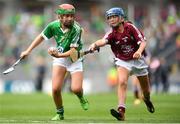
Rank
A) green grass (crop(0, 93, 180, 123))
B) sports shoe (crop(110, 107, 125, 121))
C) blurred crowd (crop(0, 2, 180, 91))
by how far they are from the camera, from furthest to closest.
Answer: blurred crowd (crop(0, 2, 180, 91)) → green grass (crop(0, 93, 180, 123)) → sports shoe (crop(110, 107, 125, 121))

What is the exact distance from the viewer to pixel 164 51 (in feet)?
129

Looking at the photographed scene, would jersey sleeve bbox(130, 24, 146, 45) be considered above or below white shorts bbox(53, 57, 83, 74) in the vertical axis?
above

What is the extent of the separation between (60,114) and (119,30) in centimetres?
219

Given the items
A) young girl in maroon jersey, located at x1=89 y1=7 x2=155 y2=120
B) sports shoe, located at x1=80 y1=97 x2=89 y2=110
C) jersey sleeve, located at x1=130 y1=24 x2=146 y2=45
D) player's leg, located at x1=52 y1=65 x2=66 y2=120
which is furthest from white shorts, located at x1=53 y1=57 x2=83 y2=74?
jersey sleeve, located at x1=130 y1=24 x2=146 y2=45

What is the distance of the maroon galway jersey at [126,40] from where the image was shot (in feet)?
56.5

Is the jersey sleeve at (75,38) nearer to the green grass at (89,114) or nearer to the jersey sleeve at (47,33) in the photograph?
the jersey sleeve at (47,33)

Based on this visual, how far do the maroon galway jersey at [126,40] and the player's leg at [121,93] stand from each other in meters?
0.33

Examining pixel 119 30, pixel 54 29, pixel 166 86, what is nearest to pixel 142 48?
pixel 119 30

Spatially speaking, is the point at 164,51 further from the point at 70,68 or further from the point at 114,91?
the point at 70,68

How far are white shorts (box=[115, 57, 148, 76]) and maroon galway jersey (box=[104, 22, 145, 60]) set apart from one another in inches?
4.3

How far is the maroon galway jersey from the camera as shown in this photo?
1723cm

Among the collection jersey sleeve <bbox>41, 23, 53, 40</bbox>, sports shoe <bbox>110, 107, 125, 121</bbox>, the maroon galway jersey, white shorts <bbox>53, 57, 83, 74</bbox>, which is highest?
jersey sleeve <bbox>41, 23, 53, 40</bbox>

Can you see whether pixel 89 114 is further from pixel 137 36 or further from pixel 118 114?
pixel 118 114

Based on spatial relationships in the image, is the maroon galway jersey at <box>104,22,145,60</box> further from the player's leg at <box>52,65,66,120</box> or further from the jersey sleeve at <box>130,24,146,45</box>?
the player's leg at <box>52,65,66,120</box>
